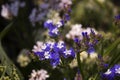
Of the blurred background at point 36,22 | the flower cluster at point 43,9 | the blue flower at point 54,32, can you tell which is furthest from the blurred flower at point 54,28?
the flower cluster at point 43,9

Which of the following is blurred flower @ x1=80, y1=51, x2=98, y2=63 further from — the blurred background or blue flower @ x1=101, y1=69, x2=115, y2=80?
blue flower @ x1=101, y1=69, x2=115, y2=80

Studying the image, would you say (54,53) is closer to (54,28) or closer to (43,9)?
(54,28)

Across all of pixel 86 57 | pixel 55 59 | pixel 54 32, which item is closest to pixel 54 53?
pixel 55 59

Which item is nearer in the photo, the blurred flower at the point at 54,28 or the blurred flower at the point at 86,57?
the blurred flower at the point at 54,28

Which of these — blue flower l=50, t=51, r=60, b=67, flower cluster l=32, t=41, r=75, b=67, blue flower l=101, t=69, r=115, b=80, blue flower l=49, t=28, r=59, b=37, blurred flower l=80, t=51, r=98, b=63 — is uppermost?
blurred flower l=80, t=51, r=98, b=63

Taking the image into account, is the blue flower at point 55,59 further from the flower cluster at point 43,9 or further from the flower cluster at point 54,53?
the flower cluster at point 43,9

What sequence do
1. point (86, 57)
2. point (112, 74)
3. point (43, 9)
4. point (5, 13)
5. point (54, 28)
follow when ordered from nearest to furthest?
point (112, 74), point (54, 28), point (86, 57), point (5, 13), point (43, 9)

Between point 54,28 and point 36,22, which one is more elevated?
point 36,22

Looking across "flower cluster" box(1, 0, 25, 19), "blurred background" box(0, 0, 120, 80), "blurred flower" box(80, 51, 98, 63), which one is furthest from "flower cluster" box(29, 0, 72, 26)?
"blurred flower" box(80, 51, 98, 63)

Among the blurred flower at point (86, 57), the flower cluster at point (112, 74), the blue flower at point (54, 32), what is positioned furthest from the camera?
the blurred flower at point (86, 57)

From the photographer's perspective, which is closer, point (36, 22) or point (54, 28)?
point (54, 28)

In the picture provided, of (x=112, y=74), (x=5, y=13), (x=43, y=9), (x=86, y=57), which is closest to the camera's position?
(x=112, y=74)

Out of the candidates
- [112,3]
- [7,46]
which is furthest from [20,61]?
[112,3]
